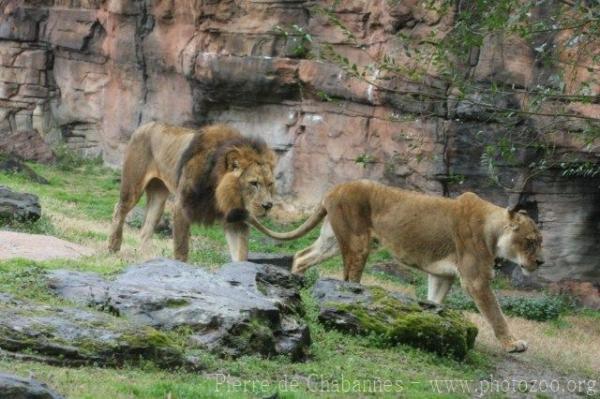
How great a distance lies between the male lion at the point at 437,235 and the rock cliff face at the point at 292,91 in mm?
976

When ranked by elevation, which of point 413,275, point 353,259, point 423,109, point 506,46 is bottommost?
point 413,275

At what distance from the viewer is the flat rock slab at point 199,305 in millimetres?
8570

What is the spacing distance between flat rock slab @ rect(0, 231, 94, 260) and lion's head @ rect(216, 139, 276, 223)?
5.83 feet

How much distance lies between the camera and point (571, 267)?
16.9m

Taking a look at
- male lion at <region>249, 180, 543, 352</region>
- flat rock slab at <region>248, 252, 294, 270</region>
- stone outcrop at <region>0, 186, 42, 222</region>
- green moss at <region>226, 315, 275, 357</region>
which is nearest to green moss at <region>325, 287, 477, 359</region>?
male lion at <region>249, 180, 543, 352</region>

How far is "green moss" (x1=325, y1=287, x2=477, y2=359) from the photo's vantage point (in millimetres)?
10000

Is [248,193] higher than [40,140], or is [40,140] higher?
[248,193]

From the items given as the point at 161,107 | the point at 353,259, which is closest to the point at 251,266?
the point at 353,259

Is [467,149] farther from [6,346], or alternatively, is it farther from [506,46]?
[6,346]

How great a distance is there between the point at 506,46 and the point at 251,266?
769 centimetres

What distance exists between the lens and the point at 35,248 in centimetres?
1215

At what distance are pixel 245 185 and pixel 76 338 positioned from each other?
507 cm

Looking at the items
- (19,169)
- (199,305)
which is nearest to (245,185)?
(199,305)

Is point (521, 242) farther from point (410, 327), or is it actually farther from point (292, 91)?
point (292, 91)
